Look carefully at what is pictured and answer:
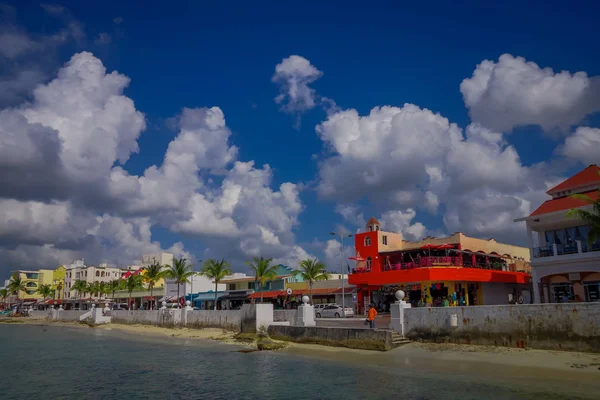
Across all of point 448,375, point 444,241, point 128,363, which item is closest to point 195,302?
point 444,241

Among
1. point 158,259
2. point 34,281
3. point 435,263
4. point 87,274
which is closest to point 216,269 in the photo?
point 435,263

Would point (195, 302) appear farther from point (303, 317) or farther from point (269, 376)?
point (269, 376)

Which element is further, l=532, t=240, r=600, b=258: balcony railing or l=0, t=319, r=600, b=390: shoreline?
→ l=532, t=240, r=600, b=258: balcony railing

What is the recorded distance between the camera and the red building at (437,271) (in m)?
45.0

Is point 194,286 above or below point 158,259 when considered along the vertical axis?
below

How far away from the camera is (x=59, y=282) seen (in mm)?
128375

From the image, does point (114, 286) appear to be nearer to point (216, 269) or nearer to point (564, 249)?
point (216, 269)

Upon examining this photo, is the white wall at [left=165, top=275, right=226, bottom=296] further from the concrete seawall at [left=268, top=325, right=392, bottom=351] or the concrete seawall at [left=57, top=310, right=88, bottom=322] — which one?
the concrete seawall at [left=268, top=325, right=392, bottom=351]

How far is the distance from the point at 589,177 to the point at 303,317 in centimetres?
2532

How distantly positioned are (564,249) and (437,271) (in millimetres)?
11107

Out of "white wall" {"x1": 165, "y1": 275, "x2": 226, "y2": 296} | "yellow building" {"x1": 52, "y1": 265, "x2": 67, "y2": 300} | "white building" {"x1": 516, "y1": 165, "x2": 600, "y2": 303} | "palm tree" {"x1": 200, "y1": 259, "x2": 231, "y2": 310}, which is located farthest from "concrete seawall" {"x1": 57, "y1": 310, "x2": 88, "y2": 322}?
"white building" {"x1": 516, "y1": 165, "x2": 600, "y2": 303}

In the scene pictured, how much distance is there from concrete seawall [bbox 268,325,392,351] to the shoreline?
19.0 inches

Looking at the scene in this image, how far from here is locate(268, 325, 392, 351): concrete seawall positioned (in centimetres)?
2862

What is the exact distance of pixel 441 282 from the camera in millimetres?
46188
